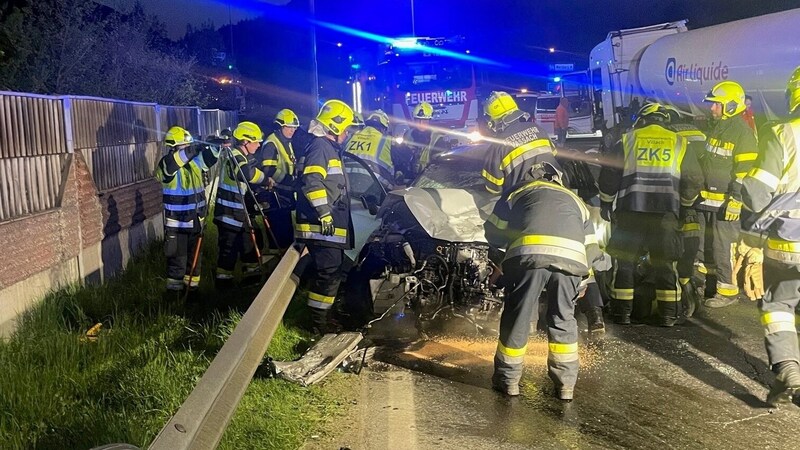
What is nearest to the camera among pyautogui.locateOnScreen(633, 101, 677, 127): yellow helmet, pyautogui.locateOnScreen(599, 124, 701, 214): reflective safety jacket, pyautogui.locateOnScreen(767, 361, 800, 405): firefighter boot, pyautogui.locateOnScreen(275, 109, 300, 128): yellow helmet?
pyautogui.locateOnScreen(767, 361, 800, 405): firefighter boot

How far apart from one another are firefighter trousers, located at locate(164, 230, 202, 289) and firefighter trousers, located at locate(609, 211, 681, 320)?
154 inches

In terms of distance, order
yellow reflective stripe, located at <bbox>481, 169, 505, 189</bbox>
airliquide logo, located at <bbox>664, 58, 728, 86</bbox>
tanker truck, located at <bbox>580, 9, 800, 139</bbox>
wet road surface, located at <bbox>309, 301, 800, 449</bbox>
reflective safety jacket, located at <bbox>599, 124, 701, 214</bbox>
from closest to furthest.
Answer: wet road surface, located at <bbox>309, 301, 800, 449</bbox> → yellow reflective stripe, located at <bbox>481, 169, 505, 189</bbox> → reflective safety jacket, located at <bbox>599, 124, 701, 214</bbox> → tanker truck, located at <bbox>580, 9, 800, 139</bbox> → airliquide logo, located at <bbox>664, 58, 728, 86</bbox>

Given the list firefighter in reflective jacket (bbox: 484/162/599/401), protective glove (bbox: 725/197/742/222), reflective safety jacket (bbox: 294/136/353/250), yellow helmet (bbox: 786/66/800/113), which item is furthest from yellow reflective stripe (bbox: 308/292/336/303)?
yellow helmet (bbox: 786/66/800/113)

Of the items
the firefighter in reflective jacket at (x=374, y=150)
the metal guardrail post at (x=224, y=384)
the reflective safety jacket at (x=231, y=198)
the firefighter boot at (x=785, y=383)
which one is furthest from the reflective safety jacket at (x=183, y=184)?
the firefighter boot at (x=785, y=383)

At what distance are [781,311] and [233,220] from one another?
16.4ft

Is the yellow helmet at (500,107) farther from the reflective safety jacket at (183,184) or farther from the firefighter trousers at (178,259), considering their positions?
the firefighter trousers at (178,259)

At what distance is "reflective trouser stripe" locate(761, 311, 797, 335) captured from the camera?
4.28 meters

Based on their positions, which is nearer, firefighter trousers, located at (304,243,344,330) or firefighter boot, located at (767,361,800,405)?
firefighter boot, located at (767,361,800,405)

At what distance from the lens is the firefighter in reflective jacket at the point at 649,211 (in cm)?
580

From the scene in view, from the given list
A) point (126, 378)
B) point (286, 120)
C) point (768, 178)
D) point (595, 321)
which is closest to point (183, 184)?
point (286, 120)

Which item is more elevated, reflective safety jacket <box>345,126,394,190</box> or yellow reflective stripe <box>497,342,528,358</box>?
reflective safety jacket <box>345,126,394,190</box>

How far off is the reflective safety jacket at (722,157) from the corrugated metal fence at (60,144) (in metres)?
5.83

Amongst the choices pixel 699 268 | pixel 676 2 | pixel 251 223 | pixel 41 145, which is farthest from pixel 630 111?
pixel 676 2

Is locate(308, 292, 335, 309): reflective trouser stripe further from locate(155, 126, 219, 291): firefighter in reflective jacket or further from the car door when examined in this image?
locate(155, 126, 219, 291): firefighter in reflective jacket
